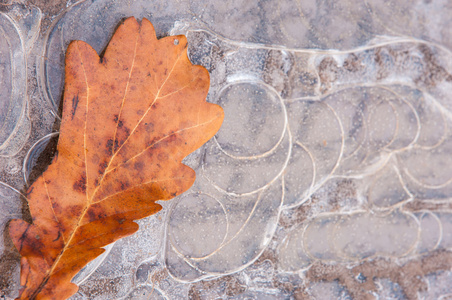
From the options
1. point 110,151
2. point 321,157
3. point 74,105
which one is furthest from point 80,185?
point 321,157

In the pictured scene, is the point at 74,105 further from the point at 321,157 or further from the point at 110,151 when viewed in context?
the point at 321,157

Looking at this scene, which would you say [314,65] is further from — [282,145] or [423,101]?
[423,101]

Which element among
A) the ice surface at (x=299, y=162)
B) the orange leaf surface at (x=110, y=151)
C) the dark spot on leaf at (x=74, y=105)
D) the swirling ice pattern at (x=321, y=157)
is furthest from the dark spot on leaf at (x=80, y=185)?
the swirling ice pattern at (x=321, y=157)

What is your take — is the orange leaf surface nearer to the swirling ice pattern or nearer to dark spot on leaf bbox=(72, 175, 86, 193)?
dark spot on leaf bbox=(72, 175, 86, 193)

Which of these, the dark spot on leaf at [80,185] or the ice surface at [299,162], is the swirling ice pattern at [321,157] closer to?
the ice surface at [299,162]

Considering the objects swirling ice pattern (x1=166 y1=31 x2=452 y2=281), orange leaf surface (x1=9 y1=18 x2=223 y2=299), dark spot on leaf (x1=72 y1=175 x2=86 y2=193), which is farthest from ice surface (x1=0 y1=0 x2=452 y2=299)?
dark spot on leaf (x1=72 y1=175 x2=86 y2=193)
